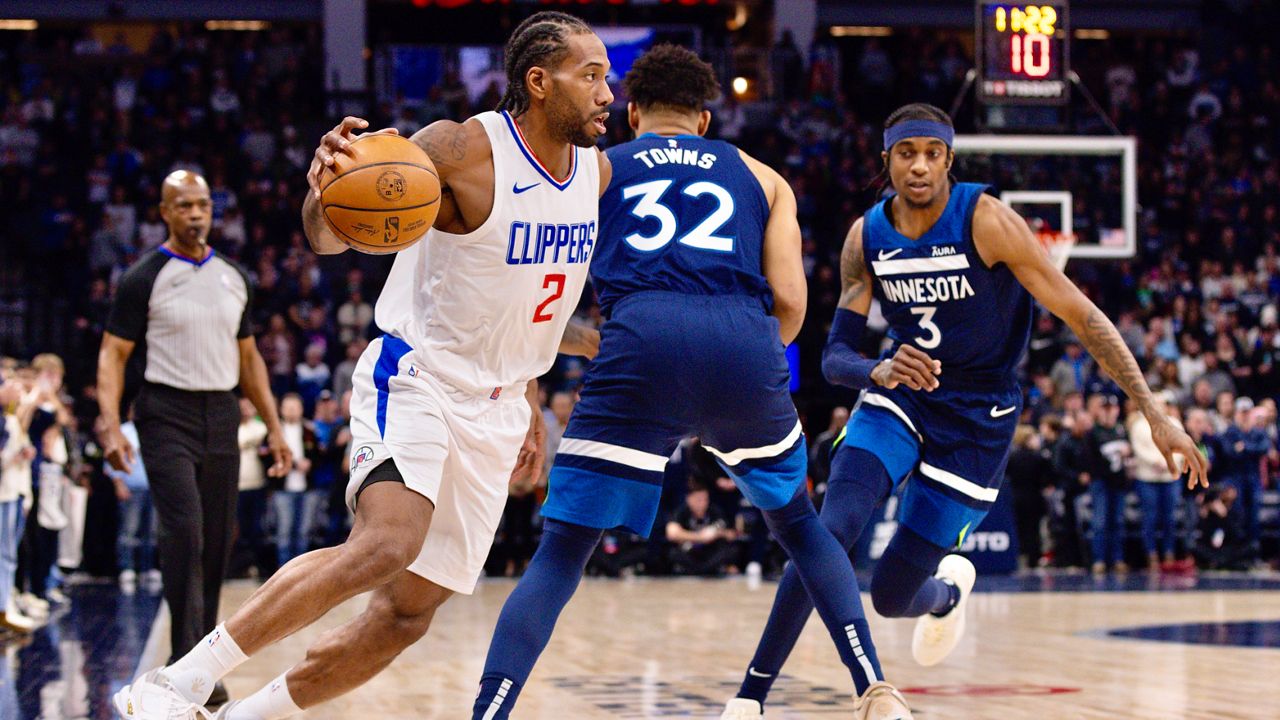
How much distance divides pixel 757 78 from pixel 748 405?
19133 millimetres

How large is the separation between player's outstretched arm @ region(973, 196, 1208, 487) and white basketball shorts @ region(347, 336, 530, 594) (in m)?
1.83

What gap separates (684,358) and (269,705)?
56.8 inches

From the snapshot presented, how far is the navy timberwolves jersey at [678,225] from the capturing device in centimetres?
449

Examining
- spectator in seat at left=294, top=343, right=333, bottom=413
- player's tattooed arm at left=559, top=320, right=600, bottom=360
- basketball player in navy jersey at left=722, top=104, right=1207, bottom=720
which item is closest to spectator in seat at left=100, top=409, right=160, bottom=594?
spectator in seat at left=294, top=343, right=333, bottom=413

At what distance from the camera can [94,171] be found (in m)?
19.5

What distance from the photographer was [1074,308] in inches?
194

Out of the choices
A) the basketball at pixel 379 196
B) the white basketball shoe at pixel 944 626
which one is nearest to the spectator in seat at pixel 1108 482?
the white basketball shoe at pixel 944 626

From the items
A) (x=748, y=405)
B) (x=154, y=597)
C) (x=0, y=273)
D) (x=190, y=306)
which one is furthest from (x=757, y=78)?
(x=748, y=405)

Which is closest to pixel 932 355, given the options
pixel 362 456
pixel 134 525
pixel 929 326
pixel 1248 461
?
pixel 929 326

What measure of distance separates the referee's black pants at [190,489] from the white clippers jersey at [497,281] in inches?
89.8

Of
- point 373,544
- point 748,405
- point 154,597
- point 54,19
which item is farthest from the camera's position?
point 54,19

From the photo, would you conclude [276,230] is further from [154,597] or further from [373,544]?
[373,544]

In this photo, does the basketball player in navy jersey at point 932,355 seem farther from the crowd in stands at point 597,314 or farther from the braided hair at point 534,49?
the crowd in stands at point 597,314

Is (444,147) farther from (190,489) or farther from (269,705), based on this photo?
(190,489)
